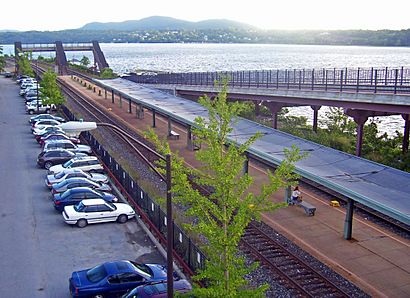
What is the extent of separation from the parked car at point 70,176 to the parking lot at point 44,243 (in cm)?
54

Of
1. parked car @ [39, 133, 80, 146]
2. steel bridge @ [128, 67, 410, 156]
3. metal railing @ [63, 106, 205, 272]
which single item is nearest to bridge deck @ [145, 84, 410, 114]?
steel bridge @ [128, 67, 410, 156]

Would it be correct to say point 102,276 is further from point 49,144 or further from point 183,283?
point 49,144

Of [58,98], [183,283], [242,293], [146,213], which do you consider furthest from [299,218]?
[58,98]

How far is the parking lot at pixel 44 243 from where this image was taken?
15.8 meters

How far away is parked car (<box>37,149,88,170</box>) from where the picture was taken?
2884cm

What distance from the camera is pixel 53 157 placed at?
28969 mm

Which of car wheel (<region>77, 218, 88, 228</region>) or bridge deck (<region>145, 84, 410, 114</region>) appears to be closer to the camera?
car wheel (<region>77, 218, 88, 228</region>)

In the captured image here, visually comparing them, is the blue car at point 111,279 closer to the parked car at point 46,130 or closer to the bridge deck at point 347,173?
the bridge deck at point 347,173

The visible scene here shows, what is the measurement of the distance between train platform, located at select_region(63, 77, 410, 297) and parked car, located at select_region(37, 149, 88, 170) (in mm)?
11252

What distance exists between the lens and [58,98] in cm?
4734

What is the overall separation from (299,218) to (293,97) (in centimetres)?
1593

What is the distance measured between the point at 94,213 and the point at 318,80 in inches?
944

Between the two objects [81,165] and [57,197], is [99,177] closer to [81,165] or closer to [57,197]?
[81,165]

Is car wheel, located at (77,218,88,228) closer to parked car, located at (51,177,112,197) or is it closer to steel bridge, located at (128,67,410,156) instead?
parked car, located at (51,177,112,197)
